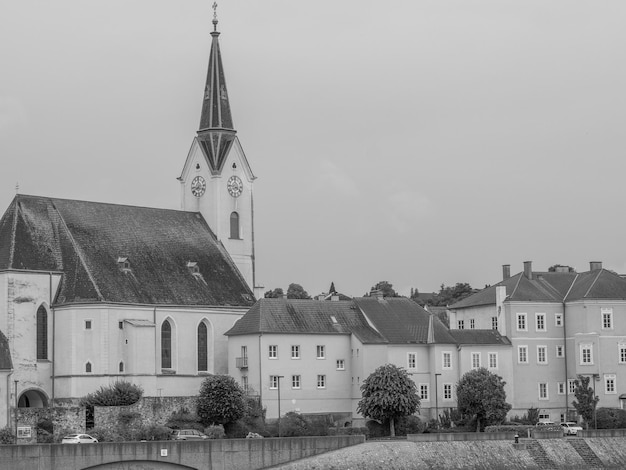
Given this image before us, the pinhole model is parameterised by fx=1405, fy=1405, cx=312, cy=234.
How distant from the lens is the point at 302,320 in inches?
3693

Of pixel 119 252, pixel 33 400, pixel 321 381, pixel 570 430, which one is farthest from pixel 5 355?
pixel 570 430

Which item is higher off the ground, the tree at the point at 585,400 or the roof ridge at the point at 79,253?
the roof ridge at the point at 79,253

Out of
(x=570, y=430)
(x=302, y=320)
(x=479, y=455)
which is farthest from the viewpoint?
(x=302, y=320)

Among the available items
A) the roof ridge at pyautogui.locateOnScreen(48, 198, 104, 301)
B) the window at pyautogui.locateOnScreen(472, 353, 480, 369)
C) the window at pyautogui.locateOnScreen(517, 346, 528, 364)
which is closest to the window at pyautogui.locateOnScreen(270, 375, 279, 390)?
the roof ridge at pyautogui.locateOnScreen(48, 198, 104, 301)

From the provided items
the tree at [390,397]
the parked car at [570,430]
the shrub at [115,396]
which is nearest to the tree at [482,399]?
the tree at [390,397]

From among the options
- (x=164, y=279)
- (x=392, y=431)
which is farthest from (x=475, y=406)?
(x=164, y=279)

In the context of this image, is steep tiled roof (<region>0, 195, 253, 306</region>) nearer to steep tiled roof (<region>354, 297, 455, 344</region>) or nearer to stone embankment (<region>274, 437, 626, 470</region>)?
steep tiled roof (<region>354, 297, 455, 344</region>)

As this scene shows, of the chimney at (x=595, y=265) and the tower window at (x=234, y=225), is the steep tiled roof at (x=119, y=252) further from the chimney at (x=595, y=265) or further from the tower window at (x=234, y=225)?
the chimney at (x=595, y=265)

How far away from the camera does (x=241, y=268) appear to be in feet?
342

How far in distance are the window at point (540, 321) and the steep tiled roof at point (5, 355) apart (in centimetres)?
3626

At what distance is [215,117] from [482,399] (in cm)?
3112

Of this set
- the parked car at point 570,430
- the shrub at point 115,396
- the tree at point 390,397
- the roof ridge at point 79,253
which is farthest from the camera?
the roof ridge at point 79,253

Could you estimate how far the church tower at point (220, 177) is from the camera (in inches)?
4126

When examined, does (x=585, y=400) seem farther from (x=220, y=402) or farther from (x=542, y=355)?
(x=220, y=402)
